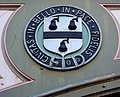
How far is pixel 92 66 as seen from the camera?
9531mm

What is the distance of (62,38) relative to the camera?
9812 millimetres

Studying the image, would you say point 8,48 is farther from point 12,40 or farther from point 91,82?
point 91,82

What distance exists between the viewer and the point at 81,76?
371 inches

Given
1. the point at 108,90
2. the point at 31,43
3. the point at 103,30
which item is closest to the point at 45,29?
the point at 31,43

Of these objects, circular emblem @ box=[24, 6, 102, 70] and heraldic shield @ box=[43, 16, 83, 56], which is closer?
circular emblem @ box=[24, 6, 102, 70]

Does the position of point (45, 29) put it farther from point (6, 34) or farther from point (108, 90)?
point (108, 90)

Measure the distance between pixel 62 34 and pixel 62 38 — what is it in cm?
7

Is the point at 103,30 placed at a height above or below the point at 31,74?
above

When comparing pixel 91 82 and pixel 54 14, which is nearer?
pixel 91 82

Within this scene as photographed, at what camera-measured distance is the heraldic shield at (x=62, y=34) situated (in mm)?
9703

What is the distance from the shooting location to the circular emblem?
31.5ft

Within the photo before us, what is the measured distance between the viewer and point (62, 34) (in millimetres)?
9844

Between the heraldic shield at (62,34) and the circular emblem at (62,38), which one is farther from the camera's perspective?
the heraldic shield at (62,34)

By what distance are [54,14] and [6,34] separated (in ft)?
2.90
